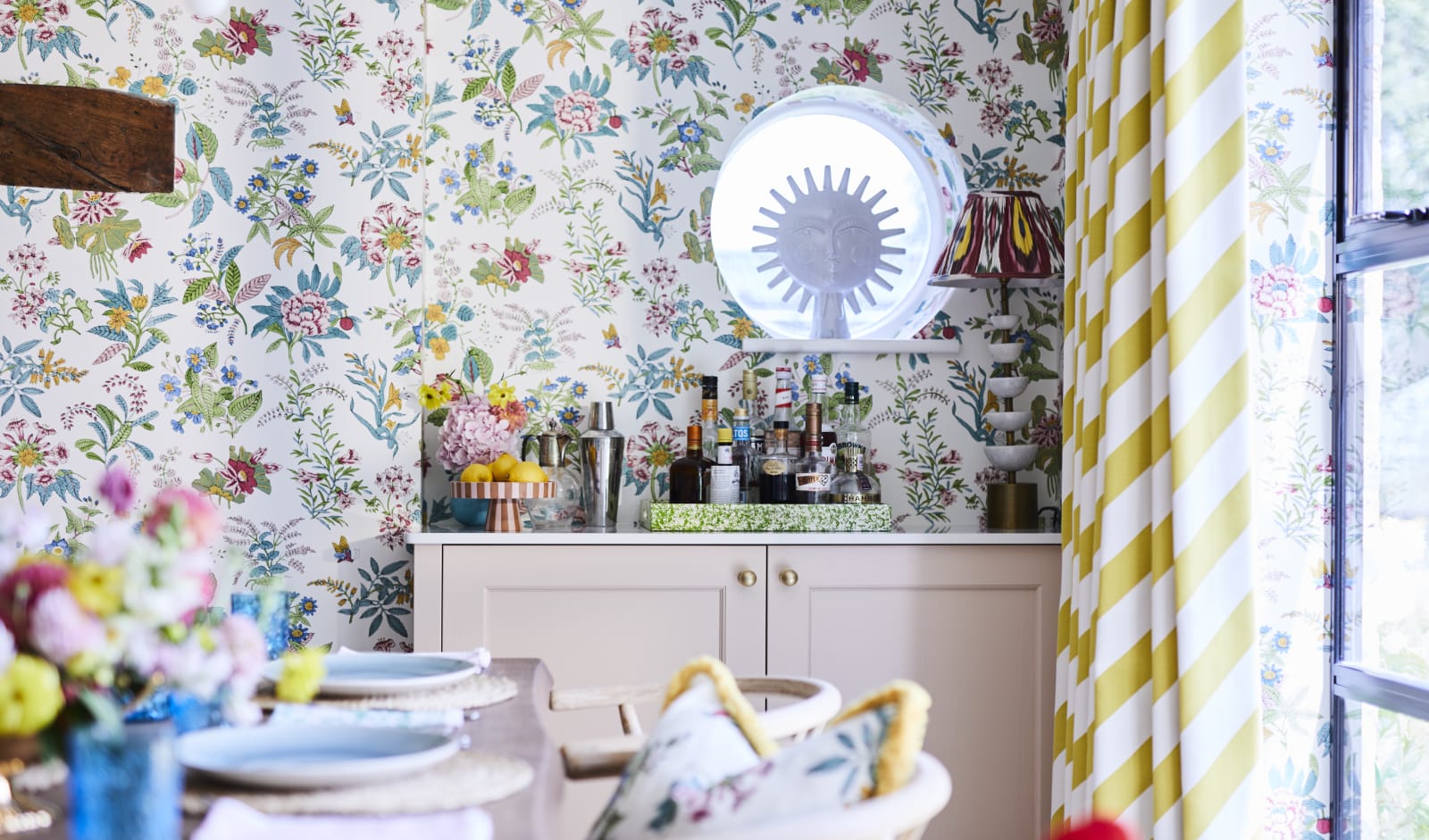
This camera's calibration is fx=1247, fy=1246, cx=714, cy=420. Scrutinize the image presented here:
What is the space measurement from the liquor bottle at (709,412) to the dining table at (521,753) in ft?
4.09

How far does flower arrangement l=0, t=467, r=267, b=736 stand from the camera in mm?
849

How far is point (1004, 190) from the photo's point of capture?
305cm

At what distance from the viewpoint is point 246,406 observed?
9.07ft

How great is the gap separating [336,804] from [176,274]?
205 cm

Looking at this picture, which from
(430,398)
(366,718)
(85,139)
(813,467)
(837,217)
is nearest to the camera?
(366,718)

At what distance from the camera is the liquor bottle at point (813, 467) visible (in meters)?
2.83

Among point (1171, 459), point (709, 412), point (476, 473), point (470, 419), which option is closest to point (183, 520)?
point (1171, 459)

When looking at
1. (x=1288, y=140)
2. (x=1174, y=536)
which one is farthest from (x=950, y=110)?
(x=1174, y=536)

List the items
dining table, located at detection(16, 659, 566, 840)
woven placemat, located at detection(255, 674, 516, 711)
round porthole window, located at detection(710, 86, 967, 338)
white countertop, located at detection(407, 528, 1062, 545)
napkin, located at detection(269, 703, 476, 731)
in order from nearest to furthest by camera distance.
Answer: dining table, located at detection(16, 659, 566, 840) < napkin, located at detection(269, 703, 476, 731) < woven placemat, located at detection(255, 674, 516, 711) < white countertop, located at detection(407, 528, 1062, 545) < round porthole window, located at detection(710, 86, 967, 338)

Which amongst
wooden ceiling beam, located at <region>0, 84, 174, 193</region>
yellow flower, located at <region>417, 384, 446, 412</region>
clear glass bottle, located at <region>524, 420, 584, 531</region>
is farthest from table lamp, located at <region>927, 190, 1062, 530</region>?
wooden ceiling beam, located at <region>0, 84, 174, 193</region>

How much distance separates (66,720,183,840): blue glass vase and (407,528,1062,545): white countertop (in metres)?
1.76

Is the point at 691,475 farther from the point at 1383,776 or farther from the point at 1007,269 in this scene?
the point at 1383,776

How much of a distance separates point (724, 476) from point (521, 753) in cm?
164

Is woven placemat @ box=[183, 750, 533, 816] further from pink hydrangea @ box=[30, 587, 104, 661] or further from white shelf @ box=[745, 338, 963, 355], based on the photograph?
white shelf @ box=[745, 338, 963, 355]
